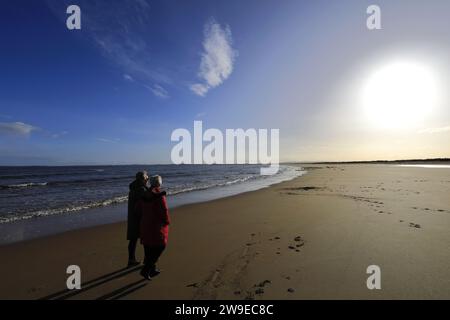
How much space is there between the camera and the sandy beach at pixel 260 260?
15.0ft

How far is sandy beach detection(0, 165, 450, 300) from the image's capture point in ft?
15.0

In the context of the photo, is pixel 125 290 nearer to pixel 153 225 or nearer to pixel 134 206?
pixel 153 225

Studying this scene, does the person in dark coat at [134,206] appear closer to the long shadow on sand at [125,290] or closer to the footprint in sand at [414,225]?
the long shadow on sand at [125,290]

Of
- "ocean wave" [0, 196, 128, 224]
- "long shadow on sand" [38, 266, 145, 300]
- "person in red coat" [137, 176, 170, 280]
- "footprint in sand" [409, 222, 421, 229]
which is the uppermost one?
"person in red coat" [137, 176, 170, 280]

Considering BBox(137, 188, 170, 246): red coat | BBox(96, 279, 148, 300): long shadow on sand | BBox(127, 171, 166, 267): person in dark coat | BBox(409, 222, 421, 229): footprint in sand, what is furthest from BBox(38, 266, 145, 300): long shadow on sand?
BBox(409, 222, 421, 229): footprint in sand

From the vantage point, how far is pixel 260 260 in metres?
5.90

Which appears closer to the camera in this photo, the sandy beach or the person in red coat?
the sandy beach

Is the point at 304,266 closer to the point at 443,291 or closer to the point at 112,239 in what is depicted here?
the point at 443,291

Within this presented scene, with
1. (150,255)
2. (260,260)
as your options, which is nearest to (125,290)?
(150,255)

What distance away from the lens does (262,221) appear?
32.5 feet

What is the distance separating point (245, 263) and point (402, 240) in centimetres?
419

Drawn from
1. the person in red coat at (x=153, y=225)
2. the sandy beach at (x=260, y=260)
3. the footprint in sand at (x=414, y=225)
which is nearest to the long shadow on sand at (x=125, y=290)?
the sandy beach at (x=260, y=260)

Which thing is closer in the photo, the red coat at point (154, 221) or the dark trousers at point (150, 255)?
the red coat at point (154, 221)

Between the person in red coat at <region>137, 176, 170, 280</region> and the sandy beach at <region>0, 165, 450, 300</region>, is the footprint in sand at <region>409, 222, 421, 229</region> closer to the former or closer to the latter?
the sandy beach at <region>0, 165, 450, 300</region>
